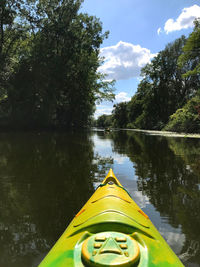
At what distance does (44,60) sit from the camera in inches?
1141

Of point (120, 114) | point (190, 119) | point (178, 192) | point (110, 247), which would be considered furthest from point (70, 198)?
point (120, 114)

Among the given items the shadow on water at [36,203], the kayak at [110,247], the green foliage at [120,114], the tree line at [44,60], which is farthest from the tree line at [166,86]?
the green foliage at [120,114]

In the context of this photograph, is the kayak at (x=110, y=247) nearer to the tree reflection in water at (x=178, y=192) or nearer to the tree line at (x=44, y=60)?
the tree reflection in water at (x=178, y=192)

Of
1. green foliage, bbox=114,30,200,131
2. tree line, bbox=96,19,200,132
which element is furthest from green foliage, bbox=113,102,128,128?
green foliage, bbox=114,30,200,131

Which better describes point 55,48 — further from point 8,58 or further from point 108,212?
point 108,212

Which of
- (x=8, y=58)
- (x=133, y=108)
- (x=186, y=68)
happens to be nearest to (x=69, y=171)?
(x=8, y=58)

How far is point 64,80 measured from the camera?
104 ft

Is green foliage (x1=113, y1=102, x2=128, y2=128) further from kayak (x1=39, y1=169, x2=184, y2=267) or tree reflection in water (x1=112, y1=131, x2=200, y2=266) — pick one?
kayak (x1=39, y1=169, x2=184, y2=267)

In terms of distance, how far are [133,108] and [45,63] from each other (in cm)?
3530

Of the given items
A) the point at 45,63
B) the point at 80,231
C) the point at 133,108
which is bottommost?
the point at 80,231

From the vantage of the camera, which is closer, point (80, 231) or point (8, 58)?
point (80, 231)

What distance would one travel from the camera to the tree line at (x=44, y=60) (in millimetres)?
26844

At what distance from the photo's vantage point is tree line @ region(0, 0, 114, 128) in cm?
2684

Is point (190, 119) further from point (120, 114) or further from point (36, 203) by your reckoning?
point (120, 114)
